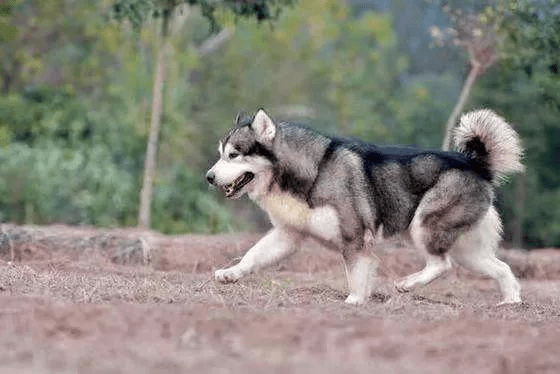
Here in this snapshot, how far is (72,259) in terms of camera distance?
13820 mm

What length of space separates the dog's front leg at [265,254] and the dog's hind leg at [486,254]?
5.09 ft

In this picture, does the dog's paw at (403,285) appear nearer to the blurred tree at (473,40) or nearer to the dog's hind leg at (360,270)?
the dog's hind leg at (360,270)

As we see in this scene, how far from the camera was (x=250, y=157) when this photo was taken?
999cm

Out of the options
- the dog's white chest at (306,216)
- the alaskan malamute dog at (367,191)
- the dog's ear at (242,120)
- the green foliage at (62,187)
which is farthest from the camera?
the green foliage at (62,187)

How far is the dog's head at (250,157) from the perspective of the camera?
994 centimetres

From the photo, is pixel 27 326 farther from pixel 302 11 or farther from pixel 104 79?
pixel 302 11

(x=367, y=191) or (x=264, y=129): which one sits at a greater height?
(x=264, y=129)

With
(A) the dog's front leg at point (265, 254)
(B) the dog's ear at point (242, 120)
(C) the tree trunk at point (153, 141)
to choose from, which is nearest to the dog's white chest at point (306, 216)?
(A) the dog's front leg at point (265, 254)

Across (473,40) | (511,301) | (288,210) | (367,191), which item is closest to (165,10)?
(473,40)

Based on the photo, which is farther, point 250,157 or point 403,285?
point 403,285

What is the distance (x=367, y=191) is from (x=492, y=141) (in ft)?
4.20

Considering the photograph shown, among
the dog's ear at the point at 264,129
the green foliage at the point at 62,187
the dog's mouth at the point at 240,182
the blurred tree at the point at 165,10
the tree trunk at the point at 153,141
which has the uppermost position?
the blurred tree at the point at 165,10

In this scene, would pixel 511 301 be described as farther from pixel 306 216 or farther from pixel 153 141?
pixel 153 141

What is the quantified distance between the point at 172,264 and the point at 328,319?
738cm
